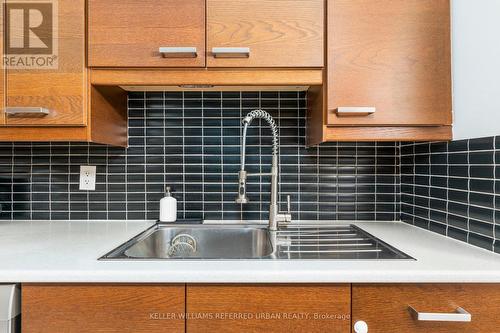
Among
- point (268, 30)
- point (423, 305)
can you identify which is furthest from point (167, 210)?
point (423, 305)

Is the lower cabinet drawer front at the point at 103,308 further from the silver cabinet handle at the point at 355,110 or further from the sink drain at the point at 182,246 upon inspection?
the silver cabinet handle at the point at 355,110

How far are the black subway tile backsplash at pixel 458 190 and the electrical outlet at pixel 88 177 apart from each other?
1445mm

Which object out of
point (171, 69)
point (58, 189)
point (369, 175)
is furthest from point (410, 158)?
point (58, 189)

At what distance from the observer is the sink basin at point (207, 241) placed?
1361 mm

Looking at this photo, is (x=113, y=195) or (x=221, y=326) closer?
(x=221, y=326)

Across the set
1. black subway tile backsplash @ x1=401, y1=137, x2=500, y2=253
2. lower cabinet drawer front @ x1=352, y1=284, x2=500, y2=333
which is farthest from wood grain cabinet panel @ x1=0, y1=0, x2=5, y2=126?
black subway tile backsplash @ x1=401, y1=137, x2=500, y2=253

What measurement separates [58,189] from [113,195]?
26cm

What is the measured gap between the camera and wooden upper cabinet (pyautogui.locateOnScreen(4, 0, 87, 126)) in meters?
1.18

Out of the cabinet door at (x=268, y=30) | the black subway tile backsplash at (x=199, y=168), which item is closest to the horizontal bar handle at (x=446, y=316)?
the black subway tile backsplash at (x=199, y=168)

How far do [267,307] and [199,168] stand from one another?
0.81 metres

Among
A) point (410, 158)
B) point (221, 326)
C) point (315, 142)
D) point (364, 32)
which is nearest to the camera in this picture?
point (221, 326)

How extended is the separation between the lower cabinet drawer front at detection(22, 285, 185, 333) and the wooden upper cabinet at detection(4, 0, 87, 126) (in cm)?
60

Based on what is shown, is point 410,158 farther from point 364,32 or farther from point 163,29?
point 163,29

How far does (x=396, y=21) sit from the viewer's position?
3.82 feet
